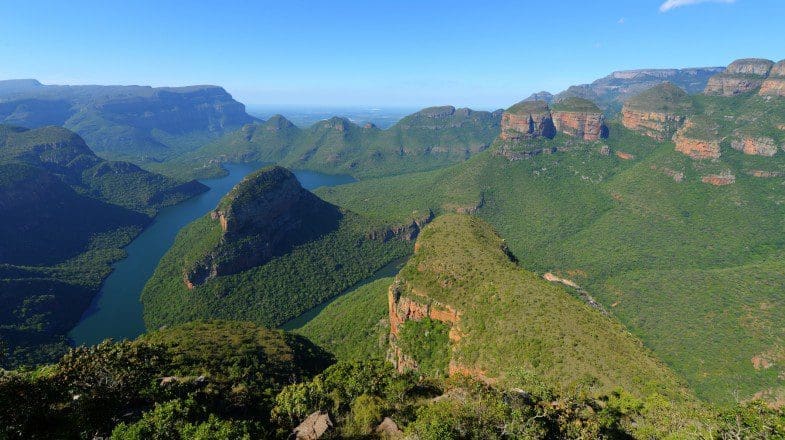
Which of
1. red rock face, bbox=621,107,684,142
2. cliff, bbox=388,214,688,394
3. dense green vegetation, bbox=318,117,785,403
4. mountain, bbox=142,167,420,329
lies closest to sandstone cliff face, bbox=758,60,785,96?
red rock face, bbox=621,107,684,142

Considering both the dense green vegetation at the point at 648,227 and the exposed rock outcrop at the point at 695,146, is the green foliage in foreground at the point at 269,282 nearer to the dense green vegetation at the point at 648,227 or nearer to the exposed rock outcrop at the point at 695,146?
the dense green vegetation at the point at 648,227

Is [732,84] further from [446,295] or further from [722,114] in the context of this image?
[446,295]

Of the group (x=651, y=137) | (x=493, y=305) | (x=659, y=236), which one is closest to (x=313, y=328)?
(x=493, y=305)

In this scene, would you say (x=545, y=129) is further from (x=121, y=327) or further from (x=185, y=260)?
(x=121, y=327)

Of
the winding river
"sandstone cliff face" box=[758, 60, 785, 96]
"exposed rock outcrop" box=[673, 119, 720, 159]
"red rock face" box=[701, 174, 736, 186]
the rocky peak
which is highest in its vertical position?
the rocky peak

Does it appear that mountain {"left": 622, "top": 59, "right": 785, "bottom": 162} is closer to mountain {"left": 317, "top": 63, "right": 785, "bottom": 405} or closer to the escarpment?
mountain {"left": 317, "top": 63, "right": 785, "bottom": 405}

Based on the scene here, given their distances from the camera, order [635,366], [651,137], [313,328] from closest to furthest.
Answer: [635,366]
[313,328]
[651,137]

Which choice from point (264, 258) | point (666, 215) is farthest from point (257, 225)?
point (666, 215)
